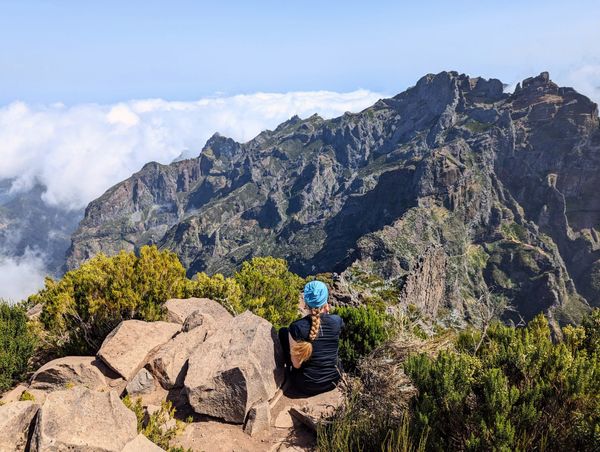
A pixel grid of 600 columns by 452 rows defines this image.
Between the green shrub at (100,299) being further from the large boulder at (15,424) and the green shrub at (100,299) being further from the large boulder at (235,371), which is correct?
the large boulder at (15,424)

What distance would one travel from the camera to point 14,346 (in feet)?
37.5

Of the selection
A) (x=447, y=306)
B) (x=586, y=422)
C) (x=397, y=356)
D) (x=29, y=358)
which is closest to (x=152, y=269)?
(x=29, y=358)

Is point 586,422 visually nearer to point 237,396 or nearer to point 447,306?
point 237,396

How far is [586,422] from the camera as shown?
213 inches

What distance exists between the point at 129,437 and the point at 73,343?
293 inches

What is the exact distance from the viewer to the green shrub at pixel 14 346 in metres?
10.9

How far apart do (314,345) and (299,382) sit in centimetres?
116

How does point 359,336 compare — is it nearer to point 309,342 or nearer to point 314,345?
point 314,345

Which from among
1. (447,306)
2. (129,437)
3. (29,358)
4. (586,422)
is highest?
(586,422)

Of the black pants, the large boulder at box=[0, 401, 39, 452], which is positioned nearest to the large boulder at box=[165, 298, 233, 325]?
the black pants

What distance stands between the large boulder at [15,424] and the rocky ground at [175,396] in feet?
0.05

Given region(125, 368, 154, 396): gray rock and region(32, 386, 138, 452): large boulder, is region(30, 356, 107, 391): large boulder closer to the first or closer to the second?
region(125, 368, 154, 396): gray rock

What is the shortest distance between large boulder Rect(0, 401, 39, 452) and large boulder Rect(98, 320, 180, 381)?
3.52 metres

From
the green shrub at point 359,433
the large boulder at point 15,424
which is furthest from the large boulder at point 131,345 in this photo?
the green shrub at point 359,433
